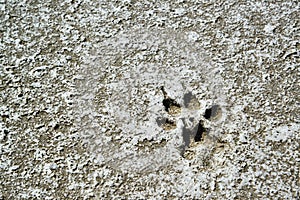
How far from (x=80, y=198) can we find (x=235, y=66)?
0.65 meters

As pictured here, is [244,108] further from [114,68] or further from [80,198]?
[80,198]

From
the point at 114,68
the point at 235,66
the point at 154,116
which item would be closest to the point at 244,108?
the point at 235,66

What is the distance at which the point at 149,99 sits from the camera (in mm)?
1233

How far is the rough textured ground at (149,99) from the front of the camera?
3.70 ft

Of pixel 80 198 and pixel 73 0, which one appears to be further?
pixel 73 0

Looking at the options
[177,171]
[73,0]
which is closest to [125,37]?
[73,0]

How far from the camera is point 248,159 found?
3.76 feet

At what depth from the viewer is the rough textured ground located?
1.13 meters

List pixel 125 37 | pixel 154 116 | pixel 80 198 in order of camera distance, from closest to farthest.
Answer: pixel 80 198 < pixel 154 116 < pixel 125 37

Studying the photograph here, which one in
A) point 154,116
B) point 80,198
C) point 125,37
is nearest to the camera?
point 80,198

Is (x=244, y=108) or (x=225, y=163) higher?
(x=244, y=108)

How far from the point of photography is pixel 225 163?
1.15 meters

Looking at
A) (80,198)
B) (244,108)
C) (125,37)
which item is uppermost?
(125,37)

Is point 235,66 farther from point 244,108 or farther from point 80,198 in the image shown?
point 80,198
